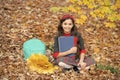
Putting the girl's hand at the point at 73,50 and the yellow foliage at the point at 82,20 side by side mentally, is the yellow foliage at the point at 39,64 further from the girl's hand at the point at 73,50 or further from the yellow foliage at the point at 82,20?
the yellow foliage at the point at 82,20

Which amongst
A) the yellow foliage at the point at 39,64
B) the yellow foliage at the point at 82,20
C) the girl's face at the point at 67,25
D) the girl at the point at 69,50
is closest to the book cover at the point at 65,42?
the girl at the point at 69,50

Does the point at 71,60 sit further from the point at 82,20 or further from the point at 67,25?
the point at 82,20

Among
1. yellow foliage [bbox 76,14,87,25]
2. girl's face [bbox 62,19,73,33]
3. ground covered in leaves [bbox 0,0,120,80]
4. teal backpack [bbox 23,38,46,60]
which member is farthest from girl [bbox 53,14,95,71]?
yellow foliage [bbox 76,14,87,25]

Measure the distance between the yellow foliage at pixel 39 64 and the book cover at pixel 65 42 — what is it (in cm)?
43

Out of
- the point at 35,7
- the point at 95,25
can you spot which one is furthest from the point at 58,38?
the point at 35,7

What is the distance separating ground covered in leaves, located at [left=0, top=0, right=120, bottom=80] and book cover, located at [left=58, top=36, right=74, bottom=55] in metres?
0.51

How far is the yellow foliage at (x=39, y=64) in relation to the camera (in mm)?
6066

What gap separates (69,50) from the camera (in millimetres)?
6195

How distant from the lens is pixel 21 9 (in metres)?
9.51

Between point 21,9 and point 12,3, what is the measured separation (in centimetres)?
52

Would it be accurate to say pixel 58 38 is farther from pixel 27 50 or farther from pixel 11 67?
pixel 11 67

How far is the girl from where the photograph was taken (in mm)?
6078

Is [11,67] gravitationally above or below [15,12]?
below

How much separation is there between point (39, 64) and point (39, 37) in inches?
68.1
